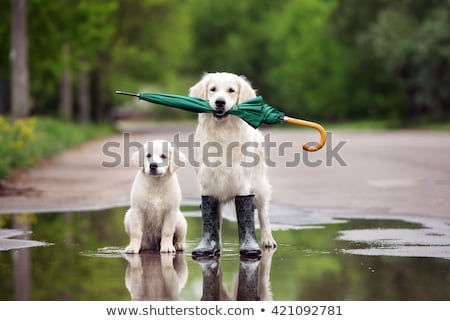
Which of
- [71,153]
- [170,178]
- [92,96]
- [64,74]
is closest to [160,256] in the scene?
[170,178]

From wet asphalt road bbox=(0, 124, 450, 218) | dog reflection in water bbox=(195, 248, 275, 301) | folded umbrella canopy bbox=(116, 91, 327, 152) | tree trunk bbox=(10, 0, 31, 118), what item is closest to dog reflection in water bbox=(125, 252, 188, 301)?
dog reflection in water bbox=(195, 248, 275, 301)

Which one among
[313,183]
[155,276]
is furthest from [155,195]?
[313,183]

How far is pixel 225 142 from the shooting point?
11023mm

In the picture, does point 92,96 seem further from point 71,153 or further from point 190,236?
A: point 190,236

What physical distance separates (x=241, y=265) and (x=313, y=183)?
38.8 feet

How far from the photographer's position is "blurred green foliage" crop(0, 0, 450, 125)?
38.1m

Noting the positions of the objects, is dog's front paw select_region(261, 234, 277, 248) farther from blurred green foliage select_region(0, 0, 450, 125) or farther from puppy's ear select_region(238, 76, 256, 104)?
blurred green foliage select_region(0, 0, 450, 125)

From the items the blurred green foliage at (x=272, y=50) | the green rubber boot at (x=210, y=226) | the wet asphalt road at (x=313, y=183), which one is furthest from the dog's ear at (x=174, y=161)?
the blurred green foliage at (x=272, y=50)

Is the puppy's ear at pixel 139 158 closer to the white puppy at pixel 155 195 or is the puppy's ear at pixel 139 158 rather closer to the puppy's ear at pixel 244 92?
the white puppy at pixel 155 195

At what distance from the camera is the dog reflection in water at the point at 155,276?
8.63 meters

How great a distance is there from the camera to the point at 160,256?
433 inches

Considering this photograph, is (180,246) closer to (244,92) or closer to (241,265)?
(241,265)

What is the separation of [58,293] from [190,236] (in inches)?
172

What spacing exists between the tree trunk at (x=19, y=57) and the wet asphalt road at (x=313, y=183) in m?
2.05
